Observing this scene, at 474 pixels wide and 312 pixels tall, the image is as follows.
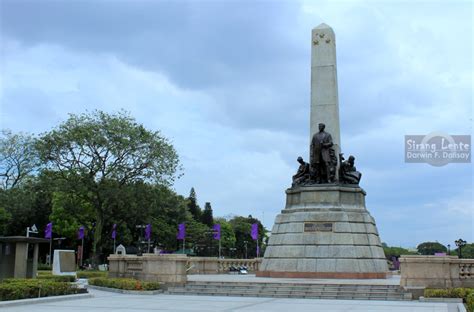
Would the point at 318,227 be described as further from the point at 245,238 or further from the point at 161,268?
the point at 245,238

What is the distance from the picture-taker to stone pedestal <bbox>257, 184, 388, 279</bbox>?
25.0 meters

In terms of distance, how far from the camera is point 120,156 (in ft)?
148

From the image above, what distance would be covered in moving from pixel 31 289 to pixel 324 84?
17962 millimetres

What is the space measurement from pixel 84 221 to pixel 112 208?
8.57 metres

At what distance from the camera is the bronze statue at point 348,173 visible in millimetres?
28125

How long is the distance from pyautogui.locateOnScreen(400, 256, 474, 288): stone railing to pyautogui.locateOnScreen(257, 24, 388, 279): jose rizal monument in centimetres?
483

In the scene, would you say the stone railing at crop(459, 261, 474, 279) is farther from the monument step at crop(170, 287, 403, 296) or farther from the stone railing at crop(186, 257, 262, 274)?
the stone railing at crop(186, 257, 262, 274)

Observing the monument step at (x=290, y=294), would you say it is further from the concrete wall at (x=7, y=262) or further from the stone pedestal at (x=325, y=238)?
the concrete wall at (x=7, y=262)

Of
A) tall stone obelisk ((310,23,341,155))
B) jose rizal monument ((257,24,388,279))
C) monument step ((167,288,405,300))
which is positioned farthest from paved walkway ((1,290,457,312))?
tall stone obelisk ((310,23,341,155))

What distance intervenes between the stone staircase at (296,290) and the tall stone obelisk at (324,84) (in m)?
10.0

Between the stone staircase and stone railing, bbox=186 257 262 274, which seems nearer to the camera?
the stone staircase

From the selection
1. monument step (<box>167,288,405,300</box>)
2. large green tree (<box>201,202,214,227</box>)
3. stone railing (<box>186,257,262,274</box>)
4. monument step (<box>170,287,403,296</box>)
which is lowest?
monument step (<box>167,288,405,300</box>)

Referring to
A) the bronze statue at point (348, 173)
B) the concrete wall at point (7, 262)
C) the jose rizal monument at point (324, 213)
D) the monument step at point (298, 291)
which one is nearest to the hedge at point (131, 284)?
the monument step at point (298, 291)

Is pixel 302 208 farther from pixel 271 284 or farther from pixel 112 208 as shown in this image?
pixel 112 208
